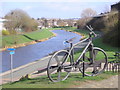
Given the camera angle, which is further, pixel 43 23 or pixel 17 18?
pixel 43 23

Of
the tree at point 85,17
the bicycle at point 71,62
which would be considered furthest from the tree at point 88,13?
the bicycle at point 71,62

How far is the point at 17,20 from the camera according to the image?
219 feet

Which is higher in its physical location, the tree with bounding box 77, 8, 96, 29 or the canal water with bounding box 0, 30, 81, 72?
the tree with bounding box 77, 8, 96, 29

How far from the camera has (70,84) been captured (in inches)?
254

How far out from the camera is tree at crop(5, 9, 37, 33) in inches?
2426

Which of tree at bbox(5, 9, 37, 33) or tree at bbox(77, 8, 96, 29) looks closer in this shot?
tree at bbox(5, 9, 37, 33)

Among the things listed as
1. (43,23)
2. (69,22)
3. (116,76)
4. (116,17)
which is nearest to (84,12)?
(69,22)

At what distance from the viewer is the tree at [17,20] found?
202ft

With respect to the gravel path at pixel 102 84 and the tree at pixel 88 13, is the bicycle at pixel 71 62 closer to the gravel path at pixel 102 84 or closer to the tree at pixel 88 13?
the gravel path at pixel 102 84

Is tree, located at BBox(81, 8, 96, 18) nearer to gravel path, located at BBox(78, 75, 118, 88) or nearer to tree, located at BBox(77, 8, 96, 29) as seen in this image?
tree, located at BBox(77, 8, 96, 29)

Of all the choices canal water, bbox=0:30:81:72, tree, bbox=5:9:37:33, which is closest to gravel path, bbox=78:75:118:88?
canal water, bbox=0:30:81:72

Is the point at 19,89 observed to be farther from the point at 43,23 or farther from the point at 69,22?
the point at 43,23

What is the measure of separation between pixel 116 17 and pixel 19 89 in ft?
105

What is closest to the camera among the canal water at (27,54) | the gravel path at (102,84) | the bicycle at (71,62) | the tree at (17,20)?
the gravel path at (102,84)
